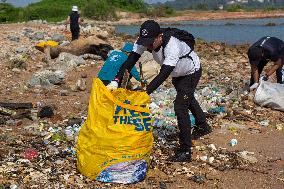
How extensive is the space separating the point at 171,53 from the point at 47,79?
17.8 ft

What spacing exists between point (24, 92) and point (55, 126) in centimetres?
276

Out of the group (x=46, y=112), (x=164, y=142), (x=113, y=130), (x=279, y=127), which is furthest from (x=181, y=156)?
(x=46, y=112)

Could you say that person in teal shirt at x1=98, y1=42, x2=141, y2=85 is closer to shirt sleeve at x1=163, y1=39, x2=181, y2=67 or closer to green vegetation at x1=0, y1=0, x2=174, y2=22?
shirt sleeve at x1=163, y1=39, x2=181, y2=67

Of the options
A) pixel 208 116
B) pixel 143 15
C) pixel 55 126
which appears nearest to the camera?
pixel 55 126

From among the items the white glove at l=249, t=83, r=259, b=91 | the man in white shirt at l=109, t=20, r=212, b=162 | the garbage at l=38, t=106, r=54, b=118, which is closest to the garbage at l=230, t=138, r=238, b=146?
the man in white shirt at l=109, t=20, r=212, b=162

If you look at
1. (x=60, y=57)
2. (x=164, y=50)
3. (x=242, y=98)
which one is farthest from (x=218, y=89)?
(x=60, y=57)

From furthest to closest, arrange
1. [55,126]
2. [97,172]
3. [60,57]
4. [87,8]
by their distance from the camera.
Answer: [87,8] < [60,57] < [55,126] < [97,172]

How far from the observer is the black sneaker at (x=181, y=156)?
4.99 m

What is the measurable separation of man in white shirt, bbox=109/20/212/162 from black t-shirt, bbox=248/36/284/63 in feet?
7.79

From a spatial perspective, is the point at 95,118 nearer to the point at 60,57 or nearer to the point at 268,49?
the point at 268,49

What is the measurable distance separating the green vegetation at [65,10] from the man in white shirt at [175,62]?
36664 millimetres

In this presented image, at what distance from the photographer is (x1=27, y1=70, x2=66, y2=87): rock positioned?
9281 mm

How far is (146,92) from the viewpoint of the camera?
4.49m

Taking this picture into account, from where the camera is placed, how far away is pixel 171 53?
450 cm
